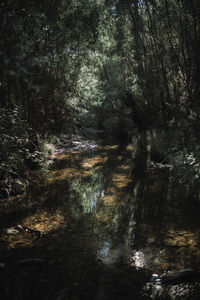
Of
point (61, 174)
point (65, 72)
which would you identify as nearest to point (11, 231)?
point (61, 174)

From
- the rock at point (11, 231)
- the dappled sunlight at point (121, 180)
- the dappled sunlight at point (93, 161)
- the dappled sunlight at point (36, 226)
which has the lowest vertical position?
the dappled sunlight at point (36, 226)

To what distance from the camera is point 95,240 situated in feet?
19.5

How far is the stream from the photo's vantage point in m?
4.32

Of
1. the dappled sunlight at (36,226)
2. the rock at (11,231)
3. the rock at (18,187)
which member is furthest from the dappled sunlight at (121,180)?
the rock at (11,231)

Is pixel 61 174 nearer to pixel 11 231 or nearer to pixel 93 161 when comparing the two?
pixel 93 161

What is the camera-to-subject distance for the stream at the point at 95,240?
170 inches

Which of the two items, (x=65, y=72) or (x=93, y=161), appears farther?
(x=93, y=161)

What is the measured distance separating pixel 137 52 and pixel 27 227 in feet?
49.0

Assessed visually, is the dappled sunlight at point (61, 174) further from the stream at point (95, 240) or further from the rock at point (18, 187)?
the rock at point (18, 187)

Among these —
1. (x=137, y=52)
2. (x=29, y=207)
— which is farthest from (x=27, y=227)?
(x=137, y=52)

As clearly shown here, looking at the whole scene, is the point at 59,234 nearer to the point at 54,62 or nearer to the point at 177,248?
the point at 177,248

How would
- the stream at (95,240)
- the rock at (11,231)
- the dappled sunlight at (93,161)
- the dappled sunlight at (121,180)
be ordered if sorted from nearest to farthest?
the stream at (95,240), the rock at (11,231), the dappled sunlight at (121,180), the dappled sunlight at (93,161)

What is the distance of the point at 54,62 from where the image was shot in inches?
458

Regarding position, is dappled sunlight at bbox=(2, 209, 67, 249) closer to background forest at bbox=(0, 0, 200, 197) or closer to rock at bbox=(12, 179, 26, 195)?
rock at bbox=(12, 179, 26, 195)
